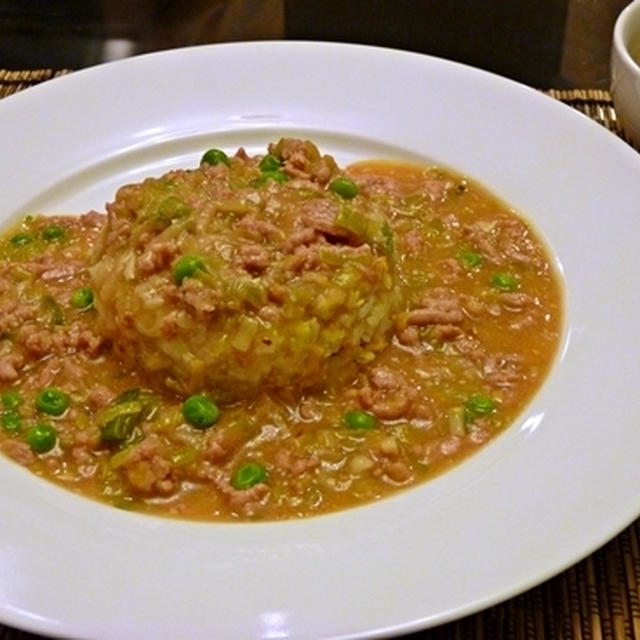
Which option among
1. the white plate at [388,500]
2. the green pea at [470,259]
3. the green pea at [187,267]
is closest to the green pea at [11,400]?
the white plate at [388,500]

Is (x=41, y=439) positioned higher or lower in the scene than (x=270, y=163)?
lower

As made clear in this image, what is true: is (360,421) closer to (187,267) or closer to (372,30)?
(187,267)

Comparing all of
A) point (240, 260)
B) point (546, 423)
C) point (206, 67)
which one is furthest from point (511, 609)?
point (206, 67)

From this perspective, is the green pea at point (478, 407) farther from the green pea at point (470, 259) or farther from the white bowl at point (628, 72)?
the white bowl at point (628, 72)

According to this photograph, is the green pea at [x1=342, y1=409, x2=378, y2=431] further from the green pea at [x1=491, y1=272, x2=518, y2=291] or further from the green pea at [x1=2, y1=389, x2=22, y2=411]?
the green pea at [x1=2, y1=389, x2=22, y2=411]

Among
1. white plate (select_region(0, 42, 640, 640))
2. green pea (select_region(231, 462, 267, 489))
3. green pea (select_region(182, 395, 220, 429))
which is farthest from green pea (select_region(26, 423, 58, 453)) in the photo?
green pea (select_region(231, 462, 267, 489))

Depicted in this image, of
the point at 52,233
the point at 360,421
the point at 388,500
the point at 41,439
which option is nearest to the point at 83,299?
the point at 52,233
